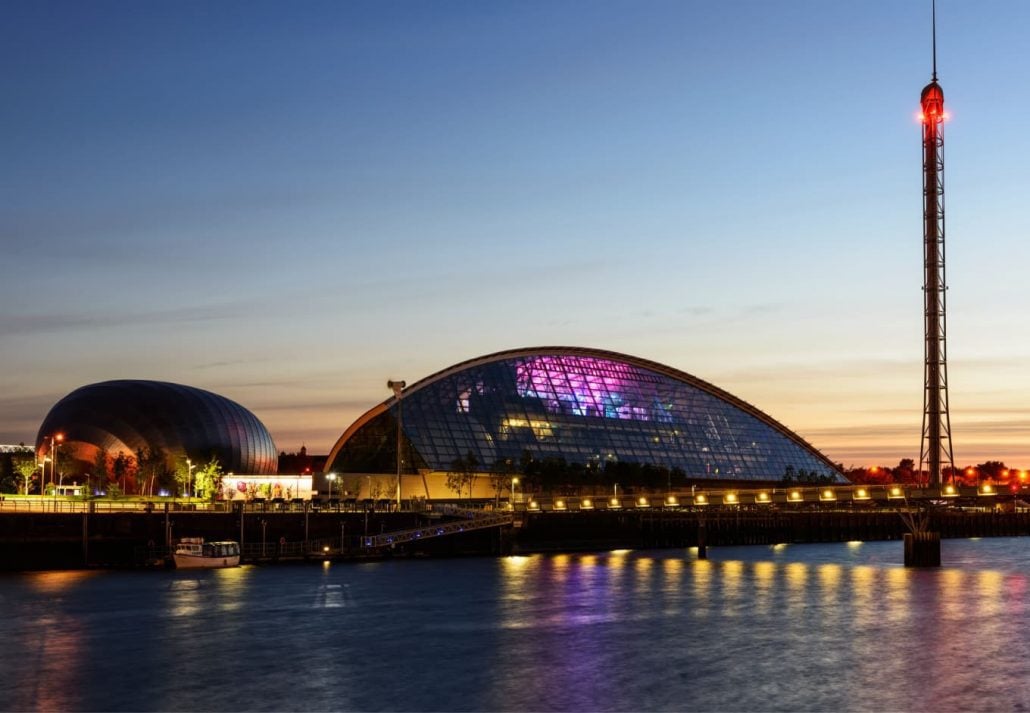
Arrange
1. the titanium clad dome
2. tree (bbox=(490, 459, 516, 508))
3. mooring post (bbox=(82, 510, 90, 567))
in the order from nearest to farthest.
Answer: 1. mooring post (bbox=(82, 510, 90, 567))
2. the titanium clad dome
3. tree (bbox=(490, 459, 516, 508))

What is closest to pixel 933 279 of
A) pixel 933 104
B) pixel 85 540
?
pixel 933 104

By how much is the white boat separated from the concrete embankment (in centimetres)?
351

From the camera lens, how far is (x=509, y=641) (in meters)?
64.9

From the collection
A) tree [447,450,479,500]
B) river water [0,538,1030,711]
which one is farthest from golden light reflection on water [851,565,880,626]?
tree [447,450,479,500]

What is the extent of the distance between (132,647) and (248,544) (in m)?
54.2

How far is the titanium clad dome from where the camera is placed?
173000 mm

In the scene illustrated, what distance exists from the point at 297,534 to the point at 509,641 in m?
57.4

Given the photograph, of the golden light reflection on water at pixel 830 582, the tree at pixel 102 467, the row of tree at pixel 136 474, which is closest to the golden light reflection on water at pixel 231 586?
the golden light reflection on water at pixel 830 582

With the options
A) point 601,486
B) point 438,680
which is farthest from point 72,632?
point 601,486

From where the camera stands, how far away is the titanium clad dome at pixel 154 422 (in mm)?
173000

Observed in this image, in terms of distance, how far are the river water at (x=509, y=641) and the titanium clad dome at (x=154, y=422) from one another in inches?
2962

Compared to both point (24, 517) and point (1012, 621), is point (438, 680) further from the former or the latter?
point (24, 517)

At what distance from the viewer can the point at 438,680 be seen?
5441 cm

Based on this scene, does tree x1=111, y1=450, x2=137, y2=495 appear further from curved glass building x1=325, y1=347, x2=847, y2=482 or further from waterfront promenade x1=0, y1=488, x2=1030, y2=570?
waterfront promenade x1=0, y1=488, x2=1030, y2=570
